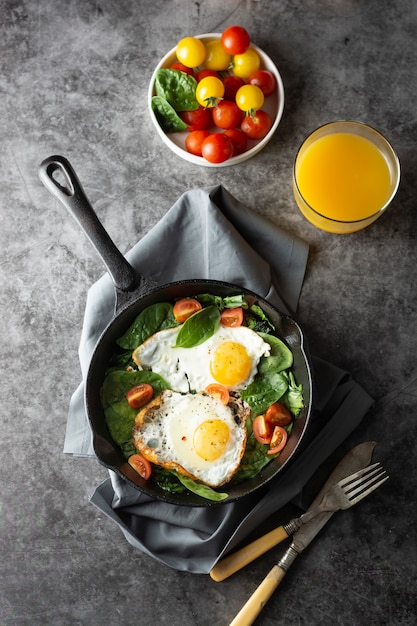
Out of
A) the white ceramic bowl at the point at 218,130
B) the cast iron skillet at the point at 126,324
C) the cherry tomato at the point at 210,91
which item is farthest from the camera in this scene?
the white ceramic bowl at the point at 218,130

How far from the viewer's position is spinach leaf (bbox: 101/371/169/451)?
3.23 m

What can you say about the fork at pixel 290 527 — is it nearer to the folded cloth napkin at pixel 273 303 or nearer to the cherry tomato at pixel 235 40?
the folded cloth napkin at pixel 273 303

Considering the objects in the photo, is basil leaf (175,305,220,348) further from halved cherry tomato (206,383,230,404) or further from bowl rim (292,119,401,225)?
bowl rim (292,119,401,225)

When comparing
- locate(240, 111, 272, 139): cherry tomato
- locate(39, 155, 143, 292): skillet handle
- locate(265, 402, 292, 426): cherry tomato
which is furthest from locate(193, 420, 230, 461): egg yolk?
locate(240, 111, 272, 139): cherry tomato

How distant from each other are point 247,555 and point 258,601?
0.22m

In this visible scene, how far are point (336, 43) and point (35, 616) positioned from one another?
335 cm

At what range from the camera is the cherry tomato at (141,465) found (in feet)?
10.5

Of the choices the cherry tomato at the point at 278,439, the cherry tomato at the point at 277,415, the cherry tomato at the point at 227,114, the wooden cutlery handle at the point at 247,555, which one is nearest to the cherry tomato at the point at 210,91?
the cherry tomato at the point at 227,114

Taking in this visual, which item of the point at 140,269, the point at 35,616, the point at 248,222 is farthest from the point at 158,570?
the point at 248,222

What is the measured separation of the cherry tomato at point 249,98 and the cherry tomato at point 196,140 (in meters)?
0.23

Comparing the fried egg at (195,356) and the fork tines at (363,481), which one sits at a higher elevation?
the fried egg at (195,356)

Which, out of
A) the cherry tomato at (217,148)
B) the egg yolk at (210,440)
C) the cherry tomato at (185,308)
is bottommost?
the egg yolk at (210,440)

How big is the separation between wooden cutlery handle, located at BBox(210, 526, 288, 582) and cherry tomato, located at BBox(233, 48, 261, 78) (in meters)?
2.28

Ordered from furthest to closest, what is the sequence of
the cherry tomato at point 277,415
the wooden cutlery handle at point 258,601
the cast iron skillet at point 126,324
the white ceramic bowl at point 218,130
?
the white ceramic bowl at point 218,130
the wooden cutlery handle at point 258,601
the cherry tomato at point 277,415
the cast iron skillet at point 126,324
